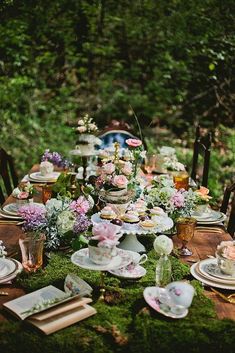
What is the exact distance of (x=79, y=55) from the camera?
7.44m

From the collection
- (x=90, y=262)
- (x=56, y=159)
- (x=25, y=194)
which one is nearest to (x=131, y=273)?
(x=90, y=262)

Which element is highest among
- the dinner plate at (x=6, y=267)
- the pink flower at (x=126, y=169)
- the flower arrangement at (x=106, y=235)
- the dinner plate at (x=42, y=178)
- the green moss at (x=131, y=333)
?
the pink flower at (x=126, y=169)

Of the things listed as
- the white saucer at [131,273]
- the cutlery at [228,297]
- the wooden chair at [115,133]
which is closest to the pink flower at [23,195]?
the white saucer at [131,273]

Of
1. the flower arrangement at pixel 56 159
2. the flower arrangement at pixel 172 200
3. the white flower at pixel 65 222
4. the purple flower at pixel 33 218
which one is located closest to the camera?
the purple flower at pixel 33 218

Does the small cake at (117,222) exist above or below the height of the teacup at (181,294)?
above

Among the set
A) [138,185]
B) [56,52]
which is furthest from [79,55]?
[138,185]

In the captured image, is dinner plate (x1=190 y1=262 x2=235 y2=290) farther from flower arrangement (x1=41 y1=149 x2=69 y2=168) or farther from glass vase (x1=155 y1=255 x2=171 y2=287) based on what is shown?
flower arrangement (x1=41 y1=149 x2=69 y2=168)

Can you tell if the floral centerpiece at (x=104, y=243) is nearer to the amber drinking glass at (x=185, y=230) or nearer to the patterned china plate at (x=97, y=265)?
the patterned china plate at (x=97, y=265)

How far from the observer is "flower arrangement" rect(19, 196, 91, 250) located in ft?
9.20

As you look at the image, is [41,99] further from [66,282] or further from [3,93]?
[66,282]

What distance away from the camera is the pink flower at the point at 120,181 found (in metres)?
2.97

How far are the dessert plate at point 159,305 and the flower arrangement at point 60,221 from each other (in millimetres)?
562

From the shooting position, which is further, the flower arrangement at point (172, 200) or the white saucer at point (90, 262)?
the flower arrangement at point (172, 200)

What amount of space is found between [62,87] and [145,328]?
560 cm
